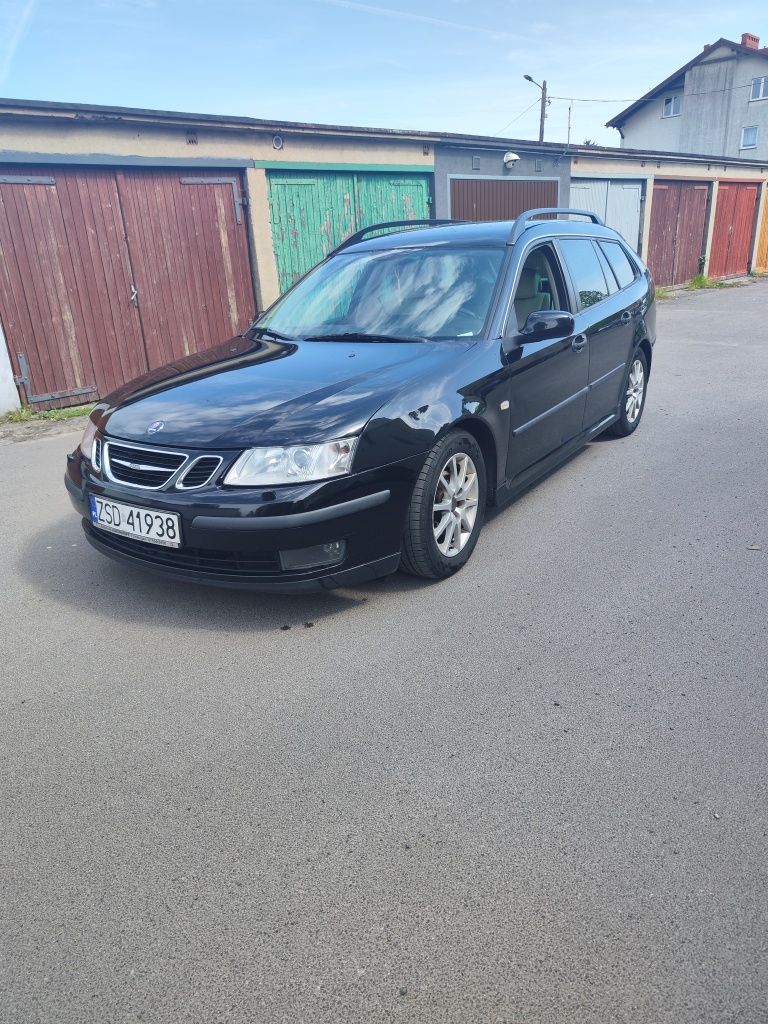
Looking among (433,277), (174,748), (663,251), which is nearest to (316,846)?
(174,748)

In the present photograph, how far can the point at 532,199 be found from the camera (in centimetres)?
1539

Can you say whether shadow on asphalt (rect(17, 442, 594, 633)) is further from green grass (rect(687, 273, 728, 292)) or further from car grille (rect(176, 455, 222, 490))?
green grass (rect(687, 273, 728, 292))

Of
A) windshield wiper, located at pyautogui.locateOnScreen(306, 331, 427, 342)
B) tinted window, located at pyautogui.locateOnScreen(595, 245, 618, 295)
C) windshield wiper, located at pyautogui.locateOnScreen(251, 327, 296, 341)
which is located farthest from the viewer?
tinted window, located at pyautogui.locateOnScreen(595, 245, 618, 295)

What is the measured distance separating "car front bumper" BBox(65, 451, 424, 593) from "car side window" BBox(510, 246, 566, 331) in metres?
1.39

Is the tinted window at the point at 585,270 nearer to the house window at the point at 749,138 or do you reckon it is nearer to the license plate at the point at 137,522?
the license plate at the point at 137,522

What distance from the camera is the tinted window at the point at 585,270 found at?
198 inches

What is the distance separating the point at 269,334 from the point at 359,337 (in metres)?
0.73

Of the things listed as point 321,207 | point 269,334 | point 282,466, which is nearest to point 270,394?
point 282,466

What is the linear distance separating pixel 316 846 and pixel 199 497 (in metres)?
1.54

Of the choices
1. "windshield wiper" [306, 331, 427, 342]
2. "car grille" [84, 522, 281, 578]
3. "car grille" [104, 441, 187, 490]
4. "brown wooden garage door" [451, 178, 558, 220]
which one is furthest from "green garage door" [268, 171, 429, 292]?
"car grille" [84, 522, 281, 578]

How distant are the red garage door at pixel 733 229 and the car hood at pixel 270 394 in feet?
70.3

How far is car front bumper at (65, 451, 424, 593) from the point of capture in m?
3.14

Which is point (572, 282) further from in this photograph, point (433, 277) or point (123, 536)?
point (123, 536)

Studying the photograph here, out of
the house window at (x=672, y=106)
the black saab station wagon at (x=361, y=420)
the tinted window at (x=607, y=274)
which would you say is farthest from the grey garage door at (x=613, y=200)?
the house window at (x=672, y=106)
